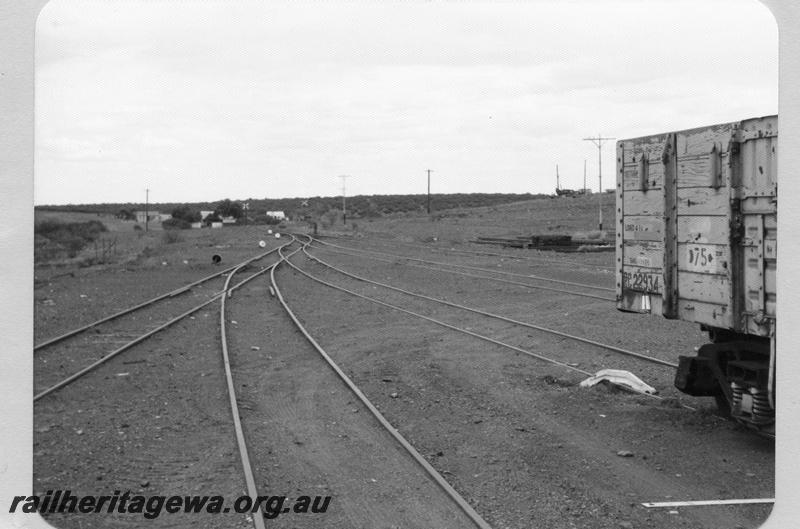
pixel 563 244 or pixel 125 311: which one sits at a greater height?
pixel 563 244

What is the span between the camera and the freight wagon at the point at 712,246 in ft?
21.7

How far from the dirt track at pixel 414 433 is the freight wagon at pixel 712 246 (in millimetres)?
703

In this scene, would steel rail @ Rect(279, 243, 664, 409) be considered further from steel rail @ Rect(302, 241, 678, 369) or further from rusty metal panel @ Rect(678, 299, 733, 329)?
rusty metal panel @ Rect(678, 299, 733, 329)

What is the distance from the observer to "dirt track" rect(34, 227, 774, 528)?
6.36 m

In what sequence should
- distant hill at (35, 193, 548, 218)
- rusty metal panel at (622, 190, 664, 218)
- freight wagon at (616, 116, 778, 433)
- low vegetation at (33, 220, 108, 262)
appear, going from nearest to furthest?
1. freight wagon at (616, 116, 778, 433)
2. rusty metal panel at (622, 190, 664, 218)
3. low vegetation at (33, 220, 108, 262)
4. distant hill at (35, 193, 548, 218)

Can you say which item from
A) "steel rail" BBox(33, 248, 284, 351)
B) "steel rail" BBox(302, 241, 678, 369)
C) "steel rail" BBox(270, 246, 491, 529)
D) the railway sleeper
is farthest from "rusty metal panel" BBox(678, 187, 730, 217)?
"steel rail" BBox(33, 248, 284, 351)

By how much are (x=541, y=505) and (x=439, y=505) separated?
0.79 m

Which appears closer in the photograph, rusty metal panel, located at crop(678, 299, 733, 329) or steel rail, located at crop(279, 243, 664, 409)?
rusty metal panel, located at crop(678, 299, 733, 329)

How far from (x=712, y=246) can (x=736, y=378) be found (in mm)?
1273

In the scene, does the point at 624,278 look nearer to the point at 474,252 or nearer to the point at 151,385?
the point at 151,385

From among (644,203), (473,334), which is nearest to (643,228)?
(644,203)

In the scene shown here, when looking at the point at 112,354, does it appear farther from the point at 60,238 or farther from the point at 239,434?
the point at 60,238

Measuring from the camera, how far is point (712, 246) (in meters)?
7.25

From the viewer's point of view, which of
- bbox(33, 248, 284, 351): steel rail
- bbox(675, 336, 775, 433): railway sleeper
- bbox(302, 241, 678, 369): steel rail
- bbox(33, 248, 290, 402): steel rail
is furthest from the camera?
bbox(33, 248, 284, 351): steel rail
